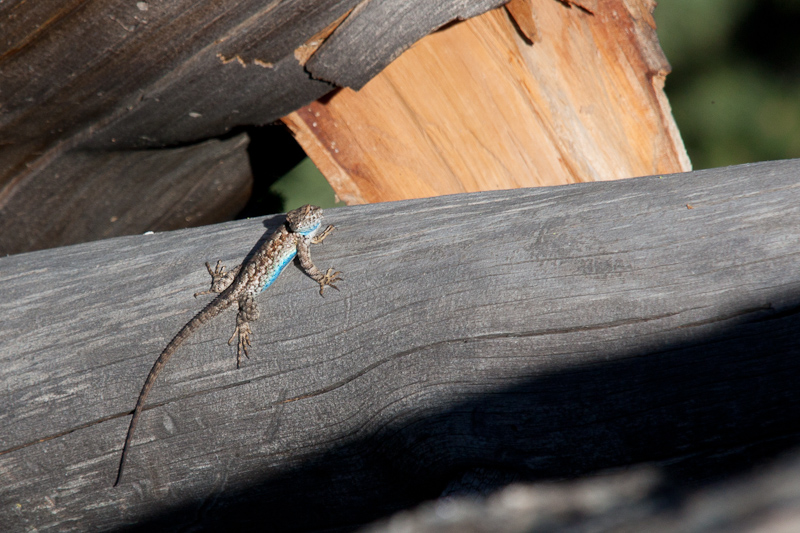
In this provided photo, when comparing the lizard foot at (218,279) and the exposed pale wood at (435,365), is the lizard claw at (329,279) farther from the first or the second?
the lizard foot at (218,279)

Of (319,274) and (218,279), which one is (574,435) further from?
(218,279)

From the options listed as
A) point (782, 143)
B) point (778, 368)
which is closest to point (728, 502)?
point (778, 368)

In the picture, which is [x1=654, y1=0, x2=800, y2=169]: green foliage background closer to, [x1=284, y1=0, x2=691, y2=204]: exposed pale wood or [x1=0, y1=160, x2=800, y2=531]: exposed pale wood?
[x1=284, y1=0, x2=691, y2=204]: exposed pale wood

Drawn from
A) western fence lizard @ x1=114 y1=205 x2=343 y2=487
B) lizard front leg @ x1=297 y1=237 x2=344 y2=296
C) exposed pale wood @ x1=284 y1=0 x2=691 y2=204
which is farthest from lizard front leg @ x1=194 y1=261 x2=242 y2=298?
exposed pale wood @ x1=284 y1=0 x2=691 y2=204

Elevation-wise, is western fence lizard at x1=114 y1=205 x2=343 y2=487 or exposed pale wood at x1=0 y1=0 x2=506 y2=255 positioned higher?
exposed pale wood at x1=0 y1=0 x2=506 y2=255

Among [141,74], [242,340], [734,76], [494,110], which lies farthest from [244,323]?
[734,76]

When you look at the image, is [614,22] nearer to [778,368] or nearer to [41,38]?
[778,368]

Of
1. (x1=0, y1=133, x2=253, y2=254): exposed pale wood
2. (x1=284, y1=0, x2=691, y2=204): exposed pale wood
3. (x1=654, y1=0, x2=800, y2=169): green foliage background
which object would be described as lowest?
(x1=654, y1=0, x2=800, y2=169): green foliage background
